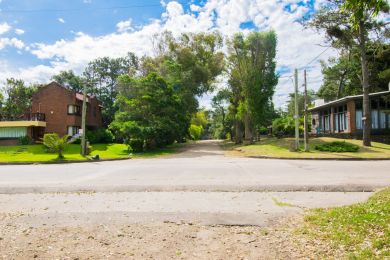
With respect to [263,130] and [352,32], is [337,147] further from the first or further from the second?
[263,130]

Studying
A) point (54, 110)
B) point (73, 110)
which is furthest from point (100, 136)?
point (54, 110)

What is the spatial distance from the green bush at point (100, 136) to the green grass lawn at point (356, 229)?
4030cm

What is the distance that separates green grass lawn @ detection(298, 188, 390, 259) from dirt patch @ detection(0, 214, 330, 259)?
0.50 m

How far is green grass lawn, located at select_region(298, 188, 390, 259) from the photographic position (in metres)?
4.74

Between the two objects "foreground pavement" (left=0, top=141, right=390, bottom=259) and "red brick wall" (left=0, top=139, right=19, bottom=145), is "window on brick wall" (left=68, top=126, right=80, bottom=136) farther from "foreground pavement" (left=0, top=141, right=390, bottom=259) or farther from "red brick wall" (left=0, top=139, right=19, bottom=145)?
"foreground pavement" (left=0, top=141, right=390, bottom=259)

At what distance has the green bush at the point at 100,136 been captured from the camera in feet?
144

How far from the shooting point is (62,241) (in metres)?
5.67

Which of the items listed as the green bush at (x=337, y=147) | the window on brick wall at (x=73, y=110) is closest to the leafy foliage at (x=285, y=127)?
the green bush at (x=337, y=147)

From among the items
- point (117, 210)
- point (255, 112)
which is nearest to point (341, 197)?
point (117, 210)

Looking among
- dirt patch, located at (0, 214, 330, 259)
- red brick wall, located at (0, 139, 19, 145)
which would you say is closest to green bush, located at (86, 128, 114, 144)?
red brick wall, located at (0, 139, 19, 145)

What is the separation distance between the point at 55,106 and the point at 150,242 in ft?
142

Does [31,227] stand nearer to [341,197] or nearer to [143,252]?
[143,252]

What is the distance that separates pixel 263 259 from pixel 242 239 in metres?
0.88

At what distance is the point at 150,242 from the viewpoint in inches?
220
